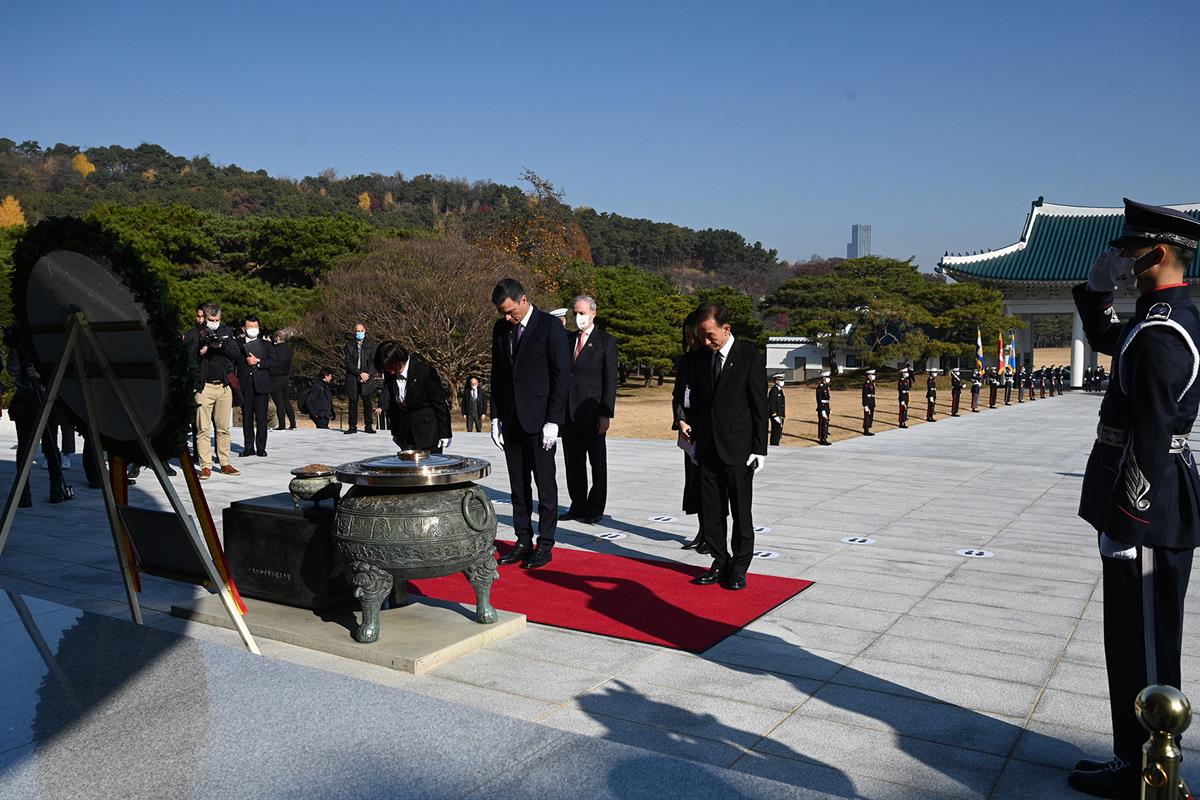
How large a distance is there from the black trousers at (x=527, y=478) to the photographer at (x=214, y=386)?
16.3ft

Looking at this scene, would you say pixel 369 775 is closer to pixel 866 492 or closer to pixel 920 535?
pixel 920 535

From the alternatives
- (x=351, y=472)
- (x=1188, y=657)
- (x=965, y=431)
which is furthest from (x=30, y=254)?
(x=965, y=431)

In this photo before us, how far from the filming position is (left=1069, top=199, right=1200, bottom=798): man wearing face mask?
110 inches

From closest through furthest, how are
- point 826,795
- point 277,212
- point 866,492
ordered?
point 826,795 → point 866,492 → point 277,212

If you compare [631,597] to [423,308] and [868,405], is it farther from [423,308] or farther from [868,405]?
[423,308]

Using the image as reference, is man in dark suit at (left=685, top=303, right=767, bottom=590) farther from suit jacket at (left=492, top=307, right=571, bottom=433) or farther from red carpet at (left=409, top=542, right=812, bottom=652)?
suit jacket at (left=492, top=307, right=571, bottom=433)

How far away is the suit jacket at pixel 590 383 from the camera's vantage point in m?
7.48

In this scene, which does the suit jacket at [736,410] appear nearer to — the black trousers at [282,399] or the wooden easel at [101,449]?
the wooden easel at [101,449]

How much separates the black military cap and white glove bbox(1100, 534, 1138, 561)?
931 millimetres

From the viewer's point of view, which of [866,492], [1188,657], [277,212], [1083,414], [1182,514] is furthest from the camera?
[277,212]

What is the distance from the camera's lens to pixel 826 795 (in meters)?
2.62

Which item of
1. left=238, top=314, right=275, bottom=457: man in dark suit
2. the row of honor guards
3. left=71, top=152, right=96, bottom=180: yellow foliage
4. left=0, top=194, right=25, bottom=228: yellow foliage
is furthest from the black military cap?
left=71, top=152, right=96, bottom=180: yellow foliage

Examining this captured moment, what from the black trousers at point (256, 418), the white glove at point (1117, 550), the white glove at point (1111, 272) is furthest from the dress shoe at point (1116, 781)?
the black trousers at point (256, 418)

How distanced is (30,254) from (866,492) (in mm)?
7768
